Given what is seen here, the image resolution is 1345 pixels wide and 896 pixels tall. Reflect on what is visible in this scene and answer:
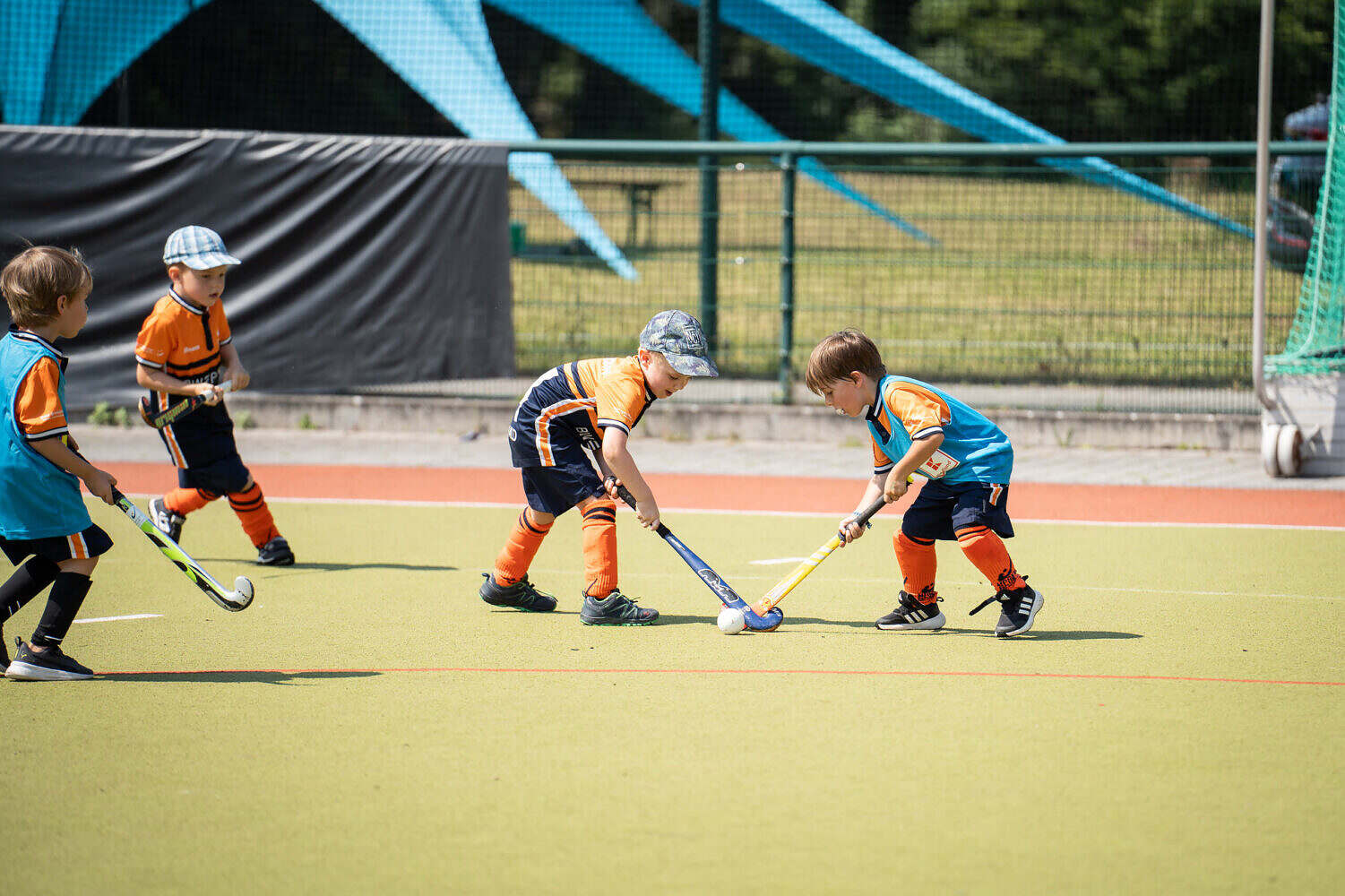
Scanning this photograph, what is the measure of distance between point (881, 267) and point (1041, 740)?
7.32 meters

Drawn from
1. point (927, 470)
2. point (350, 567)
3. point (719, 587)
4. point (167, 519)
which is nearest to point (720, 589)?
point (719, 587)

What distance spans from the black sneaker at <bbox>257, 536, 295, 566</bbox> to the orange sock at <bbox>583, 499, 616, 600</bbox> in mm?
1863

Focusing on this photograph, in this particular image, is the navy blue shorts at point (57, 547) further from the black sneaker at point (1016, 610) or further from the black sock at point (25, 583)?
the black sneaker at point (1016, 610)

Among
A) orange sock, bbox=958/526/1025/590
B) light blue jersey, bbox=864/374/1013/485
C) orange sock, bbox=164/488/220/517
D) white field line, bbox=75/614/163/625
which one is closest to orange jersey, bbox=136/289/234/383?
orange sock, bbox=164/488/220/517

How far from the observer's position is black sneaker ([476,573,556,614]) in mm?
5859

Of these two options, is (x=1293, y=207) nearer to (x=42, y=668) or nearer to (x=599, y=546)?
(x=599, y=546)

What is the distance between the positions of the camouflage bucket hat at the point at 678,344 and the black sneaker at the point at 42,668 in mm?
2230

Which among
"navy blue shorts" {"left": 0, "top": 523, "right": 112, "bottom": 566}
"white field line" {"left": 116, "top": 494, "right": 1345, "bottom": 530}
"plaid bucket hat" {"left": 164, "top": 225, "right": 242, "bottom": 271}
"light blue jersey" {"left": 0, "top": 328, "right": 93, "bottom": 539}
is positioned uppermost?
"plaid bucket hat" {"left": 164, "top": 225, "right": 242, "bottom": 271}

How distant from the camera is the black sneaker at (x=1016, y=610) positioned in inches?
212

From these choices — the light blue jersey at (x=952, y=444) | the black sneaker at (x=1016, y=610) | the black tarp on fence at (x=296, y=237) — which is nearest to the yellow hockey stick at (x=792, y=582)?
the light blue jersey at (x=952, y=444)

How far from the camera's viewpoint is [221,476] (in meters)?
6.64

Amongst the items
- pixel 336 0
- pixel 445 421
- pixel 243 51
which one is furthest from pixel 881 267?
pixel 243 51

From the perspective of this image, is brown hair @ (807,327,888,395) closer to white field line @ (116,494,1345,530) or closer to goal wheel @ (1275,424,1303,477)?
white field line @ (116,494,1345,530)

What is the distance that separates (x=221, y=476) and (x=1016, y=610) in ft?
11.8
